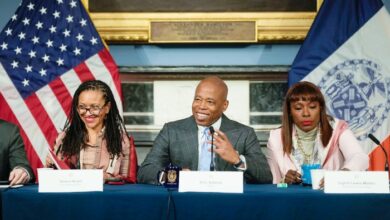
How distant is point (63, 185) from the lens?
207 centimetres

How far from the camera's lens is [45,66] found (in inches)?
145

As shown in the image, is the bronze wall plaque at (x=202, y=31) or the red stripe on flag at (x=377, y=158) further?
the bronze wall plaque at (x=202, y=31)

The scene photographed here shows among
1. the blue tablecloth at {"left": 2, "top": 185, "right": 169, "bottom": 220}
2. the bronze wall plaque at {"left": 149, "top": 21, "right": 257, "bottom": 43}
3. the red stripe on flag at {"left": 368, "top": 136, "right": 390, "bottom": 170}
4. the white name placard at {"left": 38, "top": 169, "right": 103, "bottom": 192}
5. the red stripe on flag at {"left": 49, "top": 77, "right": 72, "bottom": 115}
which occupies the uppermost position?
the bronze wall plaque at {"left": 149, "top": 21, "right": 257, "bottom": 43}

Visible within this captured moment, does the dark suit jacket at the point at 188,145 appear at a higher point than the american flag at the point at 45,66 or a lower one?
lower

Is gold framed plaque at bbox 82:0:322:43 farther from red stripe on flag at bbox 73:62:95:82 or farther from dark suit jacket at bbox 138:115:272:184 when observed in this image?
dark suit jacket at bbox 138:115:272:184

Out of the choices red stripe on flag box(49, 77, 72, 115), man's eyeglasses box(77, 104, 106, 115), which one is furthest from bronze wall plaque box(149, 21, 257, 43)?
man's eyeglasses box(77, 104, 106, 115)

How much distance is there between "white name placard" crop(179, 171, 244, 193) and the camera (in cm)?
205

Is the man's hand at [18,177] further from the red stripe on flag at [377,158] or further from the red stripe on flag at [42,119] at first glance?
the red stripe on flag at [377,158]

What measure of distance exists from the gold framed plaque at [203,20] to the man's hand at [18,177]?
66.7 inches

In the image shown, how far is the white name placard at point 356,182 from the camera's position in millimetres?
2061

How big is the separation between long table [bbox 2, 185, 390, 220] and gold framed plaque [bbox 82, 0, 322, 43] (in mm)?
2008

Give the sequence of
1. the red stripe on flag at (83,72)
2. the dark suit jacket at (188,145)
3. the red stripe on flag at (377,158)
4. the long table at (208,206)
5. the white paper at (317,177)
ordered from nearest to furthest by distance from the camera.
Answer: the long table at (208,206) → the white paper at (317,177) → the dark suit jacket at (188,145) → the red stripe on flag at (377,158) → the red stripe on flag at (83,72)

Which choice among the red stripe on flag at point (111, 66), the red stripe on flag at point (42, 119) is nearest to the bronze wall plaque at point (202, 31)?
the red stripe on flag at point (111, 66)

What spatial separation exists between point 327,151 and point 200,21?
1.44 metres
